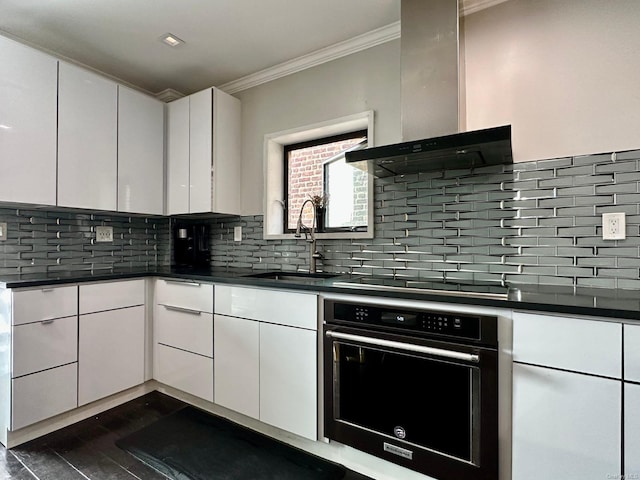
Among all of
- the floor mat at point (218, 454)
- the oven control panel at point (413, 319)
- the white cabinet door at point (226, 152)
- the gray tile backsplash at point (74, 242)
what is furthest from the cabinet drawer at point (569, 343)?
the gray tile backsplash at point (74, 242)

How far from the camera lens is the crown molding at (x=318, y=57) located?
7.30ft

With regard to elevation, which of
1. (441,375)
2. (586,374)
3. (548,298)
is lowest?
(441,375)

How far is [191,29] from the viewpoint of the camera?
2.24 m

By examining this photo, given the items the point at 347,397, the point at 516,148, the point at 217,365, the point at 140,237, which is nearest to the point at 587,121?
the point at 516,148

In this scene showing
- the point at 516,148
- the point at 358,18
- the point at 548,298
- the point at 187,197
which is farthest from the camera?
the point at 187,197

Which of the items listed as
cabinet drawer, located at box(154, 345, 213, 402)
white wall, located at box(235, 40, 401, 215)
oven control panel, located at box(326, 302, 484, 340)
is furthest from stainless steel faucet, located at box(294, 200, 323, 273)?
cabinet drawer, located at box(154, 345, 213, 402)

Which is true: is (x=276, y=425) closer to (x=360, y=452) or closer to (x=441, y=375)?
(x=360, y=452)

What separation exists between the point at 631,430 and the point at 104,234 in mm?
3362

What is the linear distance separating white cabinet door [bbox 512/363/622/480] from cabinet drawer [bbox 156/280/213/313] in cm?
176

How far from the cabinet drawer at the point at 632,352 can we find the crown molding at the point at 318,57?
77.5 inches

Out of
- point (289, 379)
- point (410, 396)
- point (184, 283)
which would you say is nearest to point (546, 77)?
point (410, 396)

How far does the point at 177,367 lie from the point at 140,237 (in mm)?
1328

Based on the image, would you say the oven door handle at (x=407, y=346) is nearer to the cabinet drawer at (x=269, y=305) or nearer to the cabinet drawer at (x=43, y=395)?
the cabinet drawer at (x=269, y=305)

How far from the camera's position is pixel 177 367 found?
2.46m
